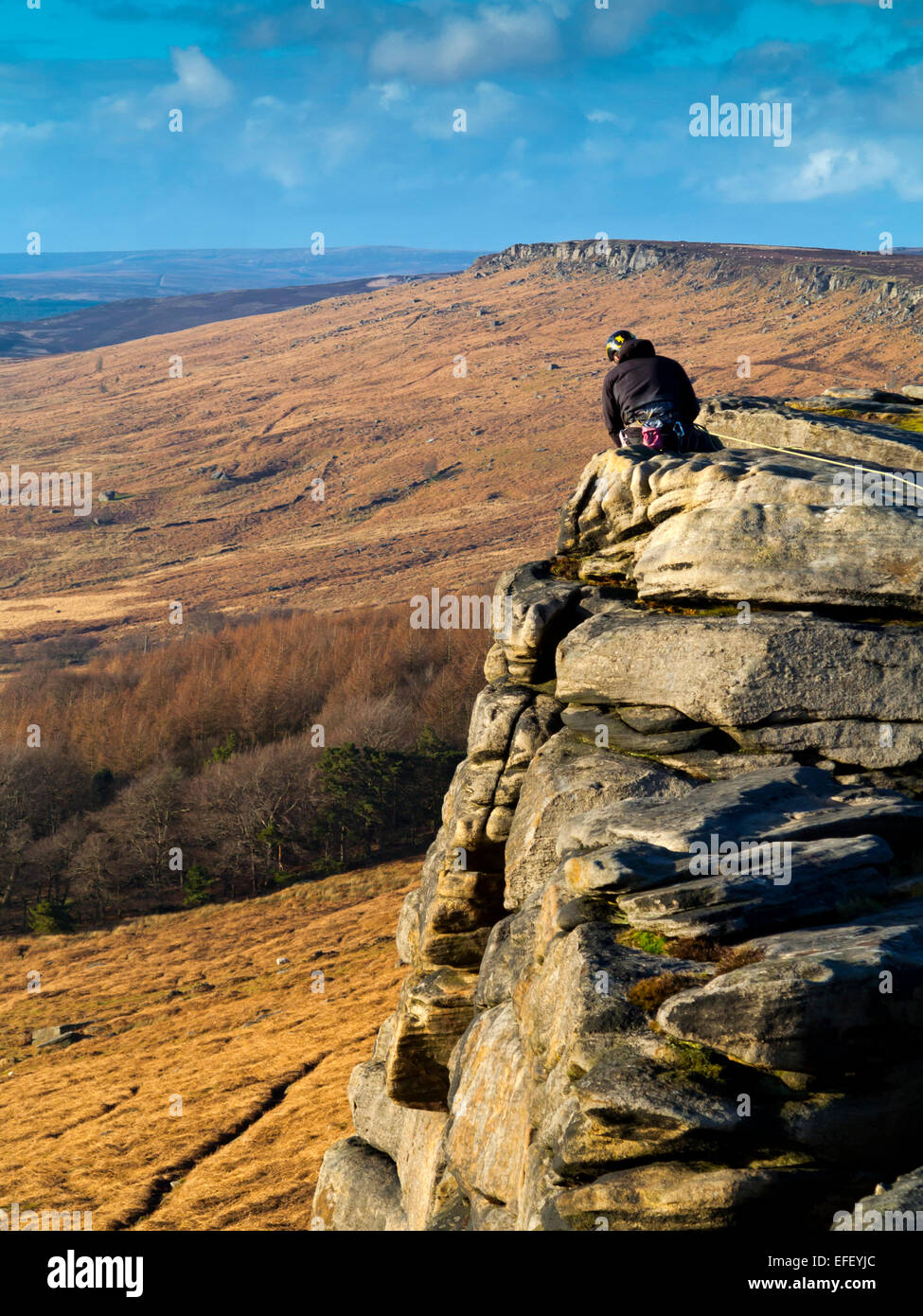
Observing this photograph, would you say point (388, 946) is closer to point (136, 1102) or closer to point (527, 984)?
point (136, 1102)

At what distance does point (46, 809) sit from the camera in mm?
90625

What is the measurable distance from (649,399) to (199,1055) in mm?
45257

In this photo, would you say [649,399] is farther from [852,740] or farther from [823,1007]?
[823,1007]

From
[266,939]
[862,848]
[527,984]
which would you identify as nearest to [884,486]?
[862,848]

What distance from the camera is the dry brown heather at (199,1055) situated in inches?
1420

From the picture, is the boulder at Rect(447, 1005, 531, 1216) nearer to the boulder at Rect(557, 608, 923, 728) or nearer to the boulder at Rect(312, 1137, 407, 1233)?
the boulder at Rect(557, 608, 923, 728)

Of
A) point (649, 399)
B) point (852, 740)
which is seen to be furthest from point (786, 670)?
point (649, 399)

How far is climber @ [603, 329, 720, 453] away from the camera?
63.9ft

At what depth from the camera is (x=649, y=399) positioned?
19609 millimetres

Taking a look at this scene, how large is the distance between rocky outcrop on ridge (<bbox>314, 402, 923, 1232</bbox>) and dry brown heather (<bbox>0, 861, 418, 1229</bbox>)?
1465 centimetres

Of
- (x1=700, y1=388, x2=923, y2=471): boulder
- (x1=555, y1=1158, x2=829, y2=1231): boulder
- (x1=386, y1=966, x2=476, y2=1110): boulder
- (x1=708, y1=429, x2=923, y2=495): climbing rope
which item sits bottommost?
(x1=386, y1=966, x2=476, y2=1110): boulder

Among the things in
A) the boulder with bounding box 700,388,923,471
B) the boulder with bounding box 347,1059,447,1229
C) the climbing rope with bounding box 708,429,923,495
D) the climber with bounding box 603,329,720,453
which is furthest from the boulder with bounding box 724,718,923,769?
the boulder with bounding box 347,1059,447,1229
